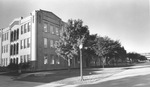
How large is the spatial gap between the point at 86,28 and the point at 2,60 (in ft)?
96.7

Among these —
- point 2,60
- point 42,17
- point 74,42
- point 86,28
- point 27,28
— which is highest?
point 42,17

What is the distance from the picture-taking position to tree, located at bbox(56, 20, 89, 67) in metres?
21.0

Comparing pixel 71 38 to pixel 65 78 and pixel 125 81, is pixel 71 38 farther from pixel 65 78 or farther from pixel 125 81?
pixel 125 81

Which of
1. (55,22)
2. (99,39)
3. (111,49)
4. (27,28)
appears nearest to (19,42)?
(27,28)

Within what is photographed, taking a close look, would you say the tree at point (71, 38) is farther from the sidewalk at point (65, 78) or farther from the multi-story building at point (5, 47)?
the multi-story building at point (5, 47)

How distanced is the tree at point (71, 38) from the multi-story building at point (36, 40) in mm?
8241

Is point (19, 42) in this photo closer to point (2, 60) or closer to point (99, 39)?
point (2, 60)

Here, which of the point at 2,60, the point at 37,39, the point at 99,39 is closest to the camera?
the point at 37,39

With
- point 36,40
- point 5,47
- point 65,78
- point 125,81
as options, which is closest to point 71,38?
point 65,78

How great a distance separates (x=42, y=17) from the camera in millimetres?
32781

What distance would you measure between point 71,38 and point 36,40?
12037mm

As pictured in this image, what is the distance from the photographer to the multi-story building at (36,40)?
102 ft

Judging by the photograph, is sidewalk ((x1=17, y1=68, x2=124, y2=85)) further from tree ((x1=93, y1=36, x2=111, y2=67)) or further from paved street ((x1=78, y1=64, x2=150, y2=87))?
tree ((x1=93, y1=36, x2=111, y2=67))

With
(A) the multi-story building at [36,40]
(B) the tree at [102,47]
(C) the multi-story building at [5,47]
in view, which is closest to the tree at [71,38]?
(A) the multi-story building at [36,40]
